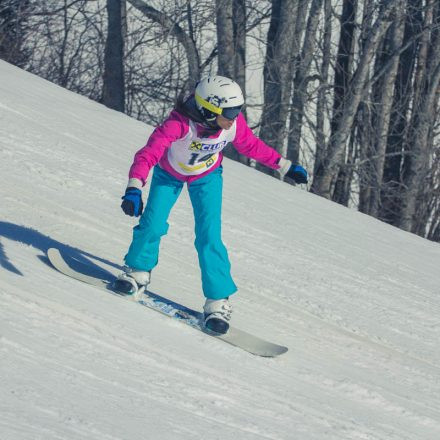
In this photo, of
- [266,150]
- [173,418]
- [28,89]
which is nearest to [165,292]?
[266,150]

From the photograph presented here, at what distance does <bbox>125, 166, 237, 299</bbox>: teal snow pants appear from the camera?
6281 millimetres

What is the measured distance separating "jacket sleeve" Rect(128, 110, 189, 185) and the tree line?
14.8 m

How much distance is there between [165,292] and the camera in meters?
7.12

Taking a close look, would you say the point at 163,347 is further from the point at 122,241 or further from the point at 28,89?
the point at 28,89

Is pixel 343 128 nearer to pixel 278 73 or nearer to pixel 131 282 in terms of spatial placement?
pixel 278 73

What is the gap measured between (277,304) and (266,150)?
1498mm

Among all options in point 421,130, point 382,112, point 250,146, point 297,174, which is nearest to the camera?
point 250,146

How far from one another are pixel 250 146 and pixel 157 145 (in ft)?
2.54

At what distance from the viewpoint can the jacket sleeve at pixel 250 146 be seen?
6.55m

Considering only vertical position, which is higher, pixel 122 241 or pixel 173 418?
pixel 122 241

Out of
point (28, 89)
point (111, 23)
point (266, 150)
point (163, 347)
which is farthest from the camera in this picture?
point (111, 23)

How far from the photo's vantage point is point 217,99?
6.07m

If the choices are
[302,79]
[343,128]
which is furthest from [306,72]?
[343,128]

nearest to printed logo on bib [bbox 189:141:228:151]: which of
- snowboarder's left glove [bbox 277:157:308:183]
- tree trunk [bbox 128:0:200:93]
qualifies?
snowboarder's left glove [bbox 277:157:308:183]
